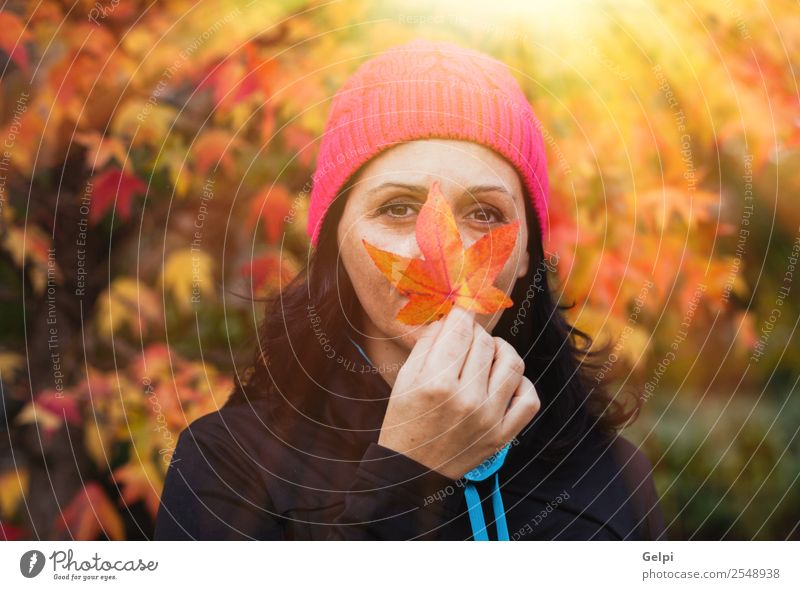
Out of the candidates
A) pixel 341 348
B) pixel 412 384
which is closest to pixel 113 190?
pixel 341 348

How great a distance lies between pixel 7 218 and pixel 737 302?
851 mm

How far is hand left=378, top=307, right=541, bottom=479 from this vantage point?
2.53 feet

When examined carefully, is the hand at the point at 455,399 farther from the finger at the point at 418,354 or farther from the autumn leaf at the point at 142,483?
the autumn leaf at the point at 142,483

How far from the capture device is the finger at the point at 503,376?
79 cm

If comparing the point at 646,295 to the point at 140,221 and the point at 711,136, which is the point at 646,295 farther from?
the point at 140,221

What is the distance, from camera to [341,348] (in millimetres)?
877

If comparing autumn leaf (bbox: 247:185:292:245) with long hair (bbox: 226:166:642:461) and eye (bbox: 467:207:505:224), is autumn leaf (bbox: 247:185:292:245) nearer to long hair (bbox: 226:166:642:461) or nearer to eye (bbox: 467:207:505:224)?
long hair (bbox: 226:166:642:461)

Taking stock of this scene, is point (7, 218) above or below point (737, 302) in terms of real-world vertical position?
above

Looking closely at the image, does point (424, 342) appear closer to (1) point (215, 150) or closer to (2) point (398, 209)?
(2) point (398, 209)

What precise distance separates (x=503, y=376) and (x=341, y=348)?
18cm

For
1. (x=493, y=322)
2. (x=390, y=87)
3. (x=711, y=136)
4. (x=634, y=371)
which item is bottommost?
(x=634, y=371)

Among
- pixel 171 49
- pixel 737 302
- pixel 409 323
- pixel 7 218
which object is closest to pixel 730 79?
pixel 737 302

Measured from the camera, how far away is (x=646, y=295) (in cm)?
103

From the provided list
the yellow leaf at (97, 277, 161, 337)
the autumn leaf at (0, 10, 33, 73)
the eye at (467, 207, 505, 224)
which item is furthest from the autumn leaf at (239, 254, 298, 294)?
the autumn leaf at (0, 10, 33, 73)
